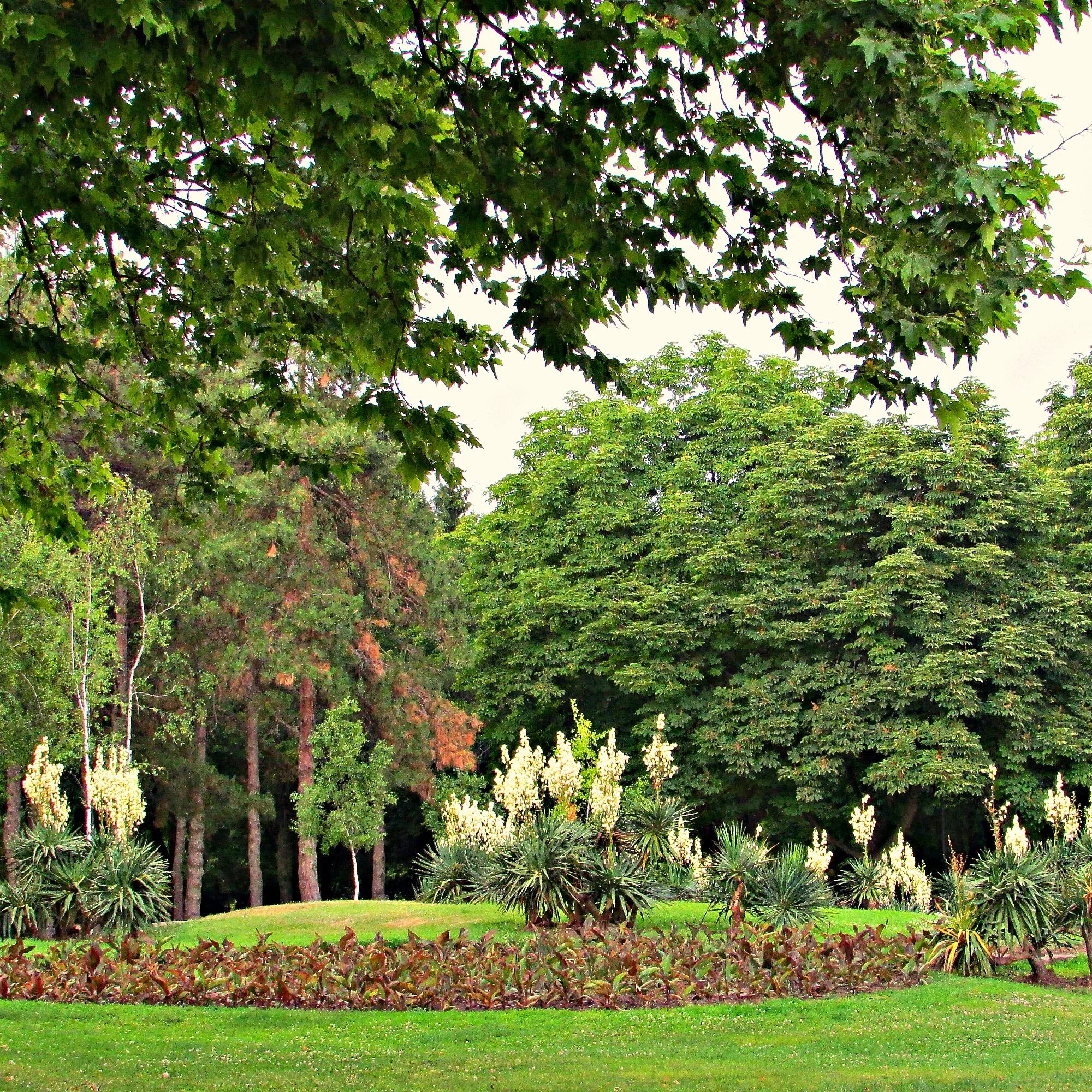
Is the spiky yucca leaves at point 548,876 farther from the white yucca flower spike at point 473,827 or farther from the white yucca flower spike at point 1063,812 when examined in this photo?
the white yucca flower spike at point 1063,812

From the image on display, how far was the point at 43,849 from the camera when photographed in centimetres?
1435

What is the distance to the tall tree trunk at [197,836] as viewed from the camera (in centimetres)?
2505

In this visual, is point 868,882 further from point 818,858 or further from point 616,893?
point 616,893

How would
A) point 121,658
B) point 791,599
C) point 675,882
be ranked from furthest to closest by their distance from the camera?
point 791,599
point 121,658
point 675,882

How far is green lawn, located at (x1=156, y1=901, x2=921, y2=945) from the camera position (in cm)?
1442

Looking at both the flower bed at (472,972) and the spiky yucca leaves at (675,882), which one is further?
the spiky yucca leaves at (675,882)

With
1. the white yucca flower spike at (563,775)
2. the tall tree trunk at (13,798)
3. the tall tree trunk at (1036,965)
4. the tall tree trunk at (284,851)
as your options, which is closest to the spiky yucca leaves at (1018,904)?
the tall tree trunk at (1036,965)

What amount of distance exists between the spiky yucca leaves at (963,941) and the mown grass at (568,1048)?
154cm

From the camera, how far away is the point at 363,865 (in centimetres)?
3291

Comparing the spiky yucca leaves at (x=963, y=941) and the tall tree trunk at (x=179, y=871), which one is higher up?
the tall tree trunk at (x=179, y=871)

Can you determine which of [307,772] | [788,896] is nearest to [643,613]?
[307,772]

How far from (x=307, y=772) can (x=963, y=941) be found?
54.9 feet

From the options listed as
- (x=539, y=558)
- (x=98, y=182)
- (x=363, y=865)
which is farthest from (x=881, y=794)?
(x=98, y=182)

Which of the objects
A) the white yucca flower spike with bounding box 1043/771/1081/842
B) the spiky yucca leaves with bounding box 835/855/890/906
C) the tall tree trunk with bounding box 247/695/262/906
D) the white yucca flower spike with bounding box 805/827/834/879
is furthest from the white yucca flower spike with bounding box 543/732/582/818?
the tall tree trunk with bounding box 247/695/262/906
